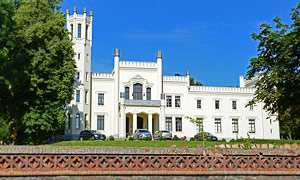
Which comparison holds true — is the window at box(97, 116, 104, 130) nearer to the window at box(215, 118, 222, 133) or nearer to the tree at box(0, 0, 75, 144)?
the tree at box(0, 0, 75, 144)

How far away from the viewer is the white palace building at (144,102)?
134 ft

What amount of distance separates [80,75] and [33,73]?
16886 mm

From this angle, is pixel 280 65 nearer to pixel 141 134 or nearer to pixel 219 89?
pixel 141 134

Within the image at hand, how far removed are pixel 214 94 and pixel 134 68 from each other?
38.9 feet

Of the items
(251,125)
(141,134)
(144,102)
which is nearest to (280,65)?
(141,134)

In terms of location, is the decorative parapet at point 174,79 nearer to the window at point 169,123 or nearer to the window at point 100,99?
the window at point 169,123

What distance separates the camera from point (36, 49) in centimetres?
2556

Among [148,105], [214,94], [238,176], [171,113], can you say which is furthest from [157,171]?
[214,94]

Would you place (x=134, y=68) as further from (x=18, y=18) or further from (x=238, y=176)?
(x=238, y=176)

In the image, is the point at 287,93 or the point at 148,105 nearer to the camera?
the point at 287,93

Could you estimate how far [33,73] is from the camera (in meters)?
24.4

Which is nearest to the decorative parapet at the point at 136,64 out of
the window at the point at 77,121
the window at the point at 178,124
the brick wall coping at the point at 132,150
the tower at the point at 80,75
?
the tower at the point at 80,75

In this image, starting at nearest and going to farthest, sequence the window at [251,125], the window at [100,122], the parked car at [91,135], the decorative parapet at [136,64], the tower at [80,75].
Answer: the parked car at [91,135]
the tower at [80,75]
the window at [100,122]
the decorative parapet at [136,64]
the window at [251,125]

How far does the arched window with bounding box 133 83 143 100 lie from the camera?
42.8 meters
